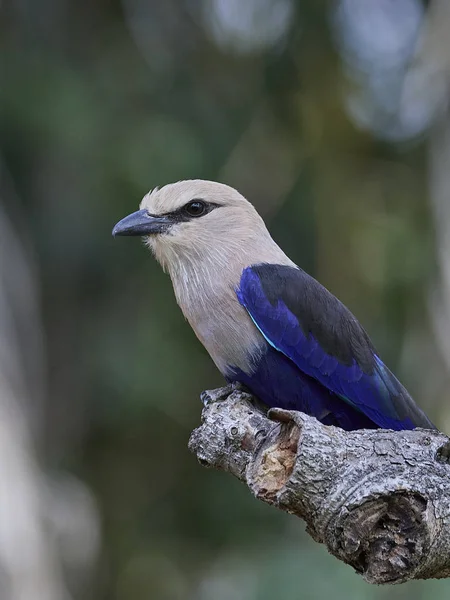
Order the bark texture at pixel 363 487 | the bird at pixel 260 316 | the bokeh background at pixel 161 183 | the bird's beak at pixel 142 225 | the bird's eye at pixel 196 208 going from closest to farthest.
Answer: the bark texture at pixel 363 487 < the bird at pixel 260 316 < the bird's beak at pixel 142 225 < the bird's eye at pixel 196 208 < the bokeh background at pixel 161 183

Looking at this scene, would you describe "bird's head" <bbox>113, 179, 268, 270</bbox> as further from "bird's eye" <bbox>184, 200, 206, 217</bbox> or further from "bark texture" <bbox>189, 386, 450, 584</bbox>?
"bark texture" <bbox>189, 386, 450, 584</bbox>

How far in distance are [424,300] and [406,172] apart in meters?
1.50

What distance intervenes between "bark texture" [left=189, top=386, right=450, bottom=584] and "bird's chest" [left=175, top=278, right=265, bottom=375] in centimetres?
85

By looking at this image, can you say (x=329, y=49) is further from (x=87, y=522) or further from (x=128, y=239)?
(x=87, y=522)

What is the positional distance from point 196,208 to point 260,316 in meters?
0.79

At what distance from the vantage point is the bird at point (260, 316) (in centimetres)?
449

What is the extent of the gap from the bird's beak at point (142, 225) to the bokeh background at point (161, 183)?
303 cm

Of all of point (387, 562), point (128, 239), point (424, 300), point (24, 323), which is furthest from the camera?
point (128, 239)

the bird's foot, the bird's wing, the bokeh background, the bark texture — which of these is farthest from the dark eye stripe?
the bokeh background

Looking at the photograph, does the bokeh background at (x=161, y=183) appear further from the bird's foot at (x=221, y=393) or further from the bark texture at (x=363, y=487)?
the bark texture at (x=363, y=487)

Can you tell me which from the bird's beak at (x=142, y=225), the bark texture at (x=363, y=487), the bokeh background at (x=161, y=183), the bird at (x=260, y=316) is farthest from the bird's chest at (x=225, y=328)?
the bokeh background at (x=161, y=183)

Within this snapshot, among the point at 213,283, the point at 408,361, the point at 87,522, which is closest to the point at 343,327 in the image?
the point at 213,283

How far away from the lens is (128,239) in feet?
28.3

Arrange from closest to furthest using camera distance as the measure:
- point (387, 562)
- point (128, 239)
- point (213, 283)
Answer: point (387, 562)
point (213, 283)
point (128, 239)
